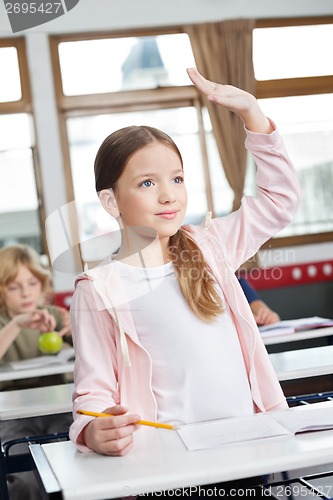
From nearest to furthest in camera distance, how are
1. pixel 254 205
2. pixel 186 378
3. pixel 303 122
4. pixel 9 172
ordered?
1. pixel 186 378
2. pixel 254 205
3. pixel 9 172
4. pixel 303 122

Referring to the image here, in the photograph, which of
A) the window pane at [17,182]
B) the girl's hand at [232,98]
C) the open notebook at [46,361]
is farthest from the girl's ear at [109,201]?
the window pane at [17,182]

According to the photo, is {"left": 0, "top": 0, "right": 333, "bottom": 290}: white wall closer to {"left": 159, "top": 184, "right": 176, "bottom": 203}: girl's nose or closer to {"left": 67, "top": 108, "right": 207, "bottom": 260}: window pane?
{"left": 67, "top": 108, "right": 207, "bottom": 260}: window pane

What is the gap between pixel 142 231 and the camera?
44.3 inches

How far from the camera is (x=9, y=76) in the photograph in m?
5.06

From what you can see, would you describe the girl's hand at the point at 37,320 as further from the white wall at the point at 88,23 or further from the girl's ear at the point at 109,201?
the white wall at the point at 88,23

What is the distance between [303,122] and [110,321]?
459 centimetres

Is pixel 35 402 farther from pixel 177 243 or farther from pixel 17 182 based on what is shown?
pixel 17 182

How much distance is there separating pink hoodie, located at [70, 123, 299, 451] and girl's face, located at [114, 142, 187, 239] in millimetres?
97

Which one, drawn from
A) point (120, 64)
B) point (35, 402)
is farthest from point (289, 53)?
point (35, 402)

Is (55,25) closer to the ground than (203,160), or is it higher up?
higher up

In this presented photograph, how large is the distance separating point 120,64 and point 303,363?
362 centimetres

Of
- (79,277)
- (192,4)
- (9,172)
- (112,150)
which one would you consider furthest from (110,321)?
(192,4)

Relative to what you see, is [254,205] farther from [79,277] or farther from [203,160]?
[203,160]

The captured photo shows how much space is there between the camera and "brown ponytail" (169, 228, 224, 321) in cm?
113
